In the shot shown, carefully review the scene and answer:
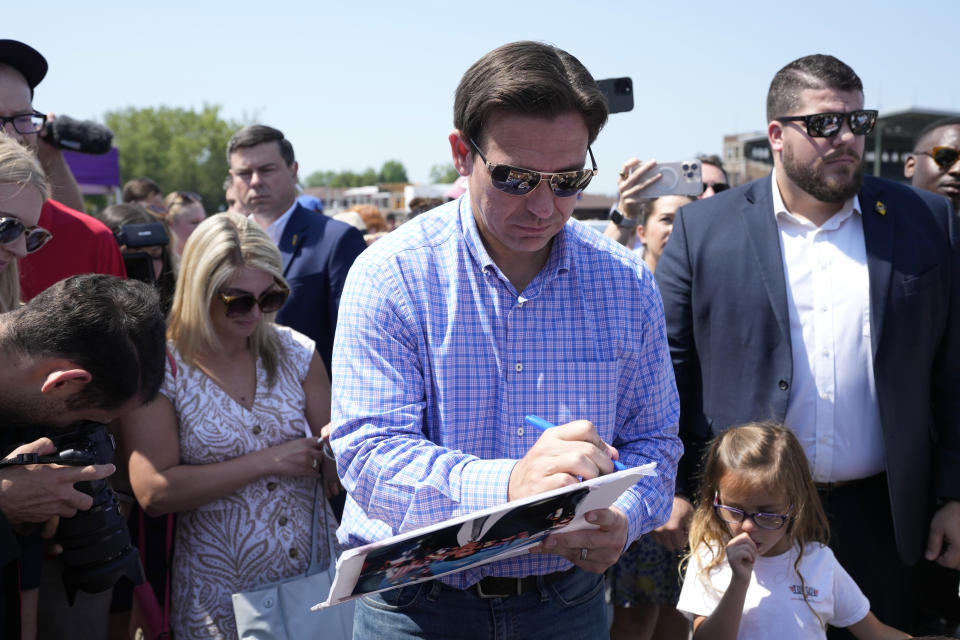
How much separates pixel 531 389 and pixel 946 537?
218 cm

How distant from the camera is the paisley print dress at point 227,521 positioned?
2.92m

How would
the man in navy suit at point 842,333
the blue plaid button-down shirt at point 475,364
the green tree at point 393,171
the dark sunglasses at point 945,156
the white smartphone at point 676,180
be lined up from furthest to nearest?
the green tree at point 393,171 < the dark sunglasses at point 945,156 < the white smartphone at point 676,180 < the man in navy suit at point 842,333 < the blue plaid button-down shirt at point 475,364

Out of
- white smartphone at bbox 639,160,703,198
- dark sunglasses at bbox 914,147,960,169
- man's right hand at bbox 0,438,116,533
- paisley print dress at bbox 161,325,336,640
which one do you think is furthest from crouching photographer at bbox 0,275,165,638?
dark sunglasses at bbox 914,147,960,169

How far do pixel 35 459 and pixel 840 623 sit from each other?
260 cm

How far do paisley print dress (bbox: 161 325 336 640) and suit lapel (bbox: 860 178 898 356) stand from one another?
218 cm

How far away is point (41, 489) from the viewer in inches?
80.7

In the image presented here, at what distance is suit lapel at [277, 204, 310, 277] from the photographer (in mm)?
4703

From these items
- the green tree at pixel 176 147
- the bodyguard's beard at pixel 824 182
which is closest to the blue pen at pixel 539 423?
the bodyguard's beard at pixel 824 182

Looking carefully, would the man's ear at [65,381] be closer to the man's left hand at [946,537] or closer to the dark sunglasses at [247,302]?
the dark sunglasses at [247,302]

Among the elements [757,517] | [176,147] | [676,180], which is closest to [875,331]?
[757,517]

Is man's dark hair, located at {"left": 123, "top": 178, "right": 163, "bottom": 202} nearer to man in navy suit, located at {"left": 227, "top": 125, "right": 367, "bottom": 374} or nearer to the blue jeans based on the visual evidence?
man in navy suit, located at {"left": 227, "top": 125, "right": 367, "bottom": 374}

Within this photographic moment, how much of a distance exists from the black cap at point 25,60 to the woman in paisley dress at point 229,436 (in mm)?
835

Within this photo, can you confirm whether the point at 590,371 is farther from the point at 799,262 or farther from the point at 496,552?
the point at 799,262

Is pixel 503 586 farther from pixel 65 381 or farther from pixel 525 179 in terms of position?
pixel 65 381
